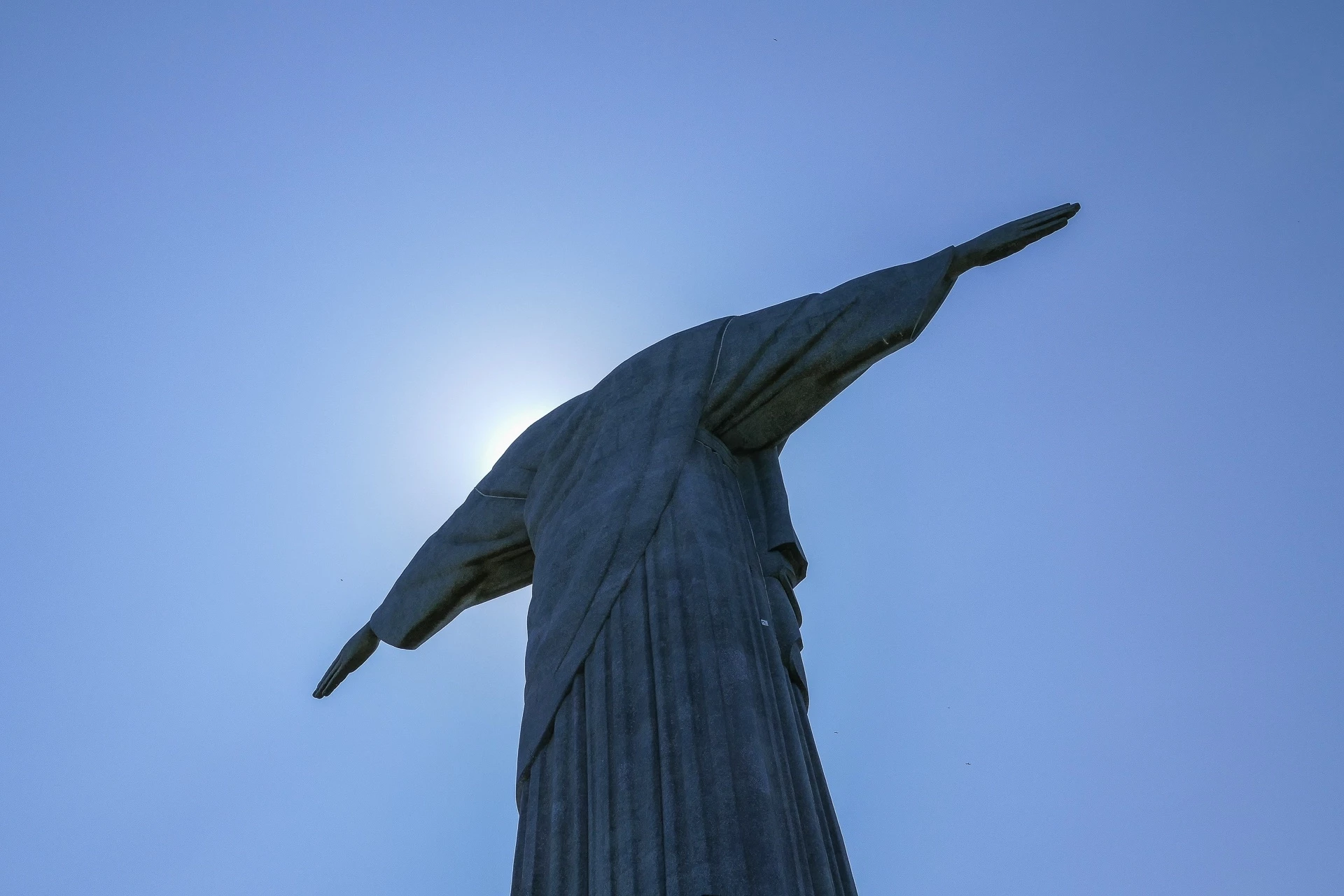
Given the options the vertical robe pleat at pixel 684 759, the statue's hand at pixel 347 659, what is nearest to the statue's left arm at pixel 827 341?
the vertical robe pleat at pixel 684 759

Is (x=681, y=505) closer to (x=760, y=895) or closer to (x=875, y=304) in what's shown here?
(x=875, y=304)

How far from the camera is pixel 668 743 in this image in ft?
22.3

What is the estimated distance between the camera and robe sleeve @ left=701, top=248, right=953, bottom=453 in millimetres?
8961

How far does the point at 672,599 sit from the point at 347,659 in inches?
144

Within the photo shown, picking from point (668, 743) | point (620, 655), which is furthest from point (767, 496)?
point (668, 743)

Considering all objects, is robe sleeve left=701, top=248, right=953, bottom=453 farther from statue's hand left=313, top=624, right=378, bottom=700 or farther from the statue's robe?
statue's hand left=313, top=624, right=378, bottom=700

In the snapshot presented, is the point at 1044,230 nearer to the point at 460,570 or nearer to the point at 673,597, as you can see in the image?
the point at 673,597

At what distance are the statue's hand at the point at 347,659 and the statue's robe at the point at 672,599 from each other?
0.14m

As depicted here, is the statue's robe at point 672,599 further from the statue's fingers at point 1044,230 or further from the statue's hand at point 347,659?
the statue's fingers at point 1044,230

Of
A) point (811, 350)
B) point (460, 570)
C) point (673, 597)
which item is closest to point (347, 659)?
point (460, 570)

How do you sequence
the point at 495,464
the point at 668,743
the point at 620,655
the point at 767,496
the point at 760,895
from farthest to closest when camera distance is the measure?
the point at 495,464 < the point at 767,496 < the point at 620,655 < the point at 668,743 < the point at 760,895

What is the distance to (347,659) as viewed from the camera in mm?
10203

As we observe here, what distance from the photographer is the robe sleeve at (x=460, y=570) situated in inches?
379

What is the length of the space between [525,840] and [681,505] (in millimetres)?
2157
